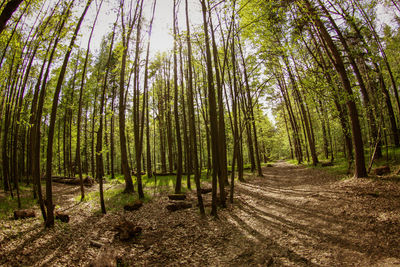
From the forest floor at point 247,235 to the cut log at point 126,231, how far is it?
183 millimetres

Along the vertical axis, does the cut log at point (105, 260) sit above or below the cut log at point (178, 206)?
above

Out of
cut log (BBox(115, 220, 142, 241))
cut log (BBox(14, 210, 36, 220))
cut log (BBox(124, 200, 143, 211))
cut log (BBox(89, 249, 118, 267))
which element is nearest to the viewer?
cut log (BBox(89, 249, 118, 267))

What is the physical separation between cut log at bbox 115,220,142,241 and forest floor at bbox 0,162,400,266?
0.18m

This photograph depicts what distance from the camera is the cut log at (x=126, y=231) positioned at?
5.76m

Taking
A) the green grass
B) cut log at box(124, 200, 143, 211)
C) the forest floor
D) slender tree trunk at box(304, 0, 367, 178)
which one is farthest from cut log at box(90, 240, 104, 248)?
slender tree trunk at box(304, 0, 367, 178)

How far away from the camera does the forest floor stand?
13.5ft

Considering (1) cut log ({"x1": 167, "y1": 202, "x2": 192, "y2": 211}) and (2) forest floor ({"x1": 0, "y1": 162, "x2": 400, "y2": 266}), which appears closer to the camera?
(2) forest floor ({"x1": 0, "y1": 162, "x2": 400, "y2": 266})

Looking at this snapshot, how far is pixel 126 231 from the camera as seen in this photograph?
19.3 ft

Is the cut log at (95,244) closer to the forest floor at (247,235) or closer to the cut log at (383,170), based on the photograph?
the forest floor at (247,235)

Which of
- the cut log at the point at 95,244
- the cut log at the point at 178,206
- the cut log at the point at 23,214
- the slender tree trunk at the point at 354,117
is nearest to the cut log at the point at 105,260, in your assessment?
the cut log at the point at 95,244

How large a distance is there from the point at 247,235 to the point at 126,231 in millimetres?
3769

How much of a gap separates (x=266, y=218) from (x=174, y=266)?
3.69 metres

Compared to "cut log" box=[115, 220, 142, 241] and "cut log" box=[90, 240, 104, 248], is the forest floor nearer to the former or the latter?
"cut log" box=[90, 240, 104, 248]

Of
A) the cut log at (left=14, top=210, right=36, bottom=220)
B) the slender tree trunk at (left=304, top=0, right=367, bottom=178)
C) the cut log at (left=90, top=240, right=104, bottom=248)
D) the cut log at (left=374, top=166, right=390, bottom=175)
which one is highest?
the slender tree trunk at (left=304, top=0, right=367, bottom=178)
